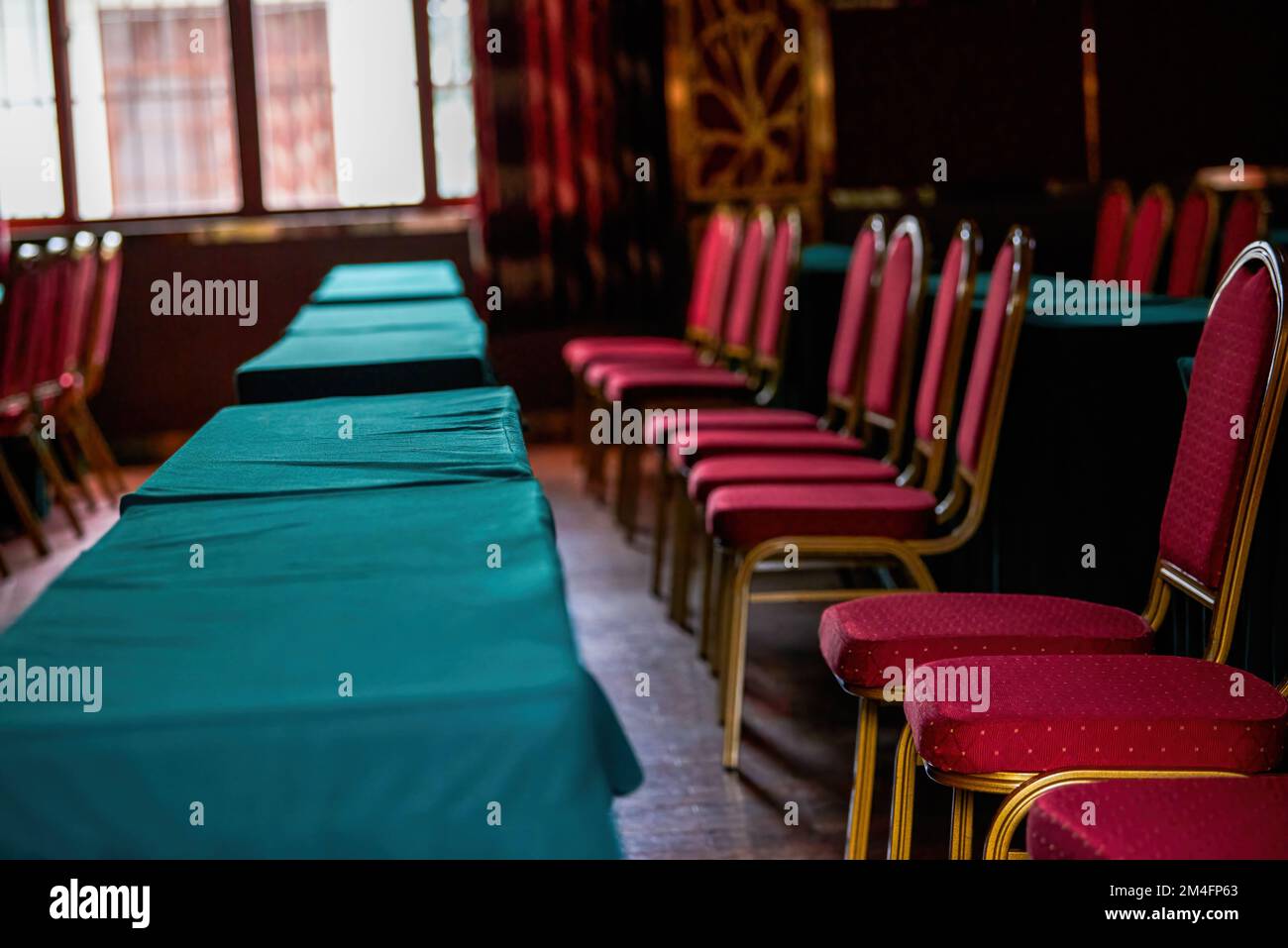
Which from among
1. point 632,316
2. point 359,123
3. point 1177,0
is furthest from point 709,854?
point 1177,0

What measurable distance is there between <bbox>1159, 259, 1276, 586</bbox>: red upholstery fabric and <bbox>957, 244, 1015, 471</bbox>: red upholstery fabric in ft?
2.07

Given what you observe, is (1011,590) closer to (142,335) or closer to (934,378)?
(934,378)

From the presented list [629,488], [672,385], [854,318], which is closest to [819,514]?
[854,318]

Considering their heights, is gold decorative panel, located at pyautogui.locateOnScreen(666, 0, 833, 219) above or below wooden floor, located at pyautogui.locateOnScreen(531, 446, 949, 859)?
above

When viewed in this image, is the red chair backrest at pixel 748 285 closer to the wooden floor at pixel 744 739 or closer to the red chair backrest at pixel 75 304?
the wooden floor at pixel 744 739

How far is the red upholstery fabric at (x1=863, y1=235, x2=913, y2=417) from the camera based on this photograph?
3316mm

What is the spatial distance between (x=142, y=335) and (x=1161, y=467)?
211 inches

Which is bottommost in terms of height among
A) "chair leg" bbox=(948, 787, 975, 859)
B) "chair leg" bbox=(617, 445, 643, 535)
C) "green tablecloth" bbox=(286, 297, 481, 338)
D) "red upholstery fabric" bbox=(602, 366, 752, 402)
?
"chair leg" bbox=(617, 445, 643, 535)

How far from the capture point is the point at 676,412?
416cm

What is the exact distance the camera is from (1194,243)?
5.22 metres

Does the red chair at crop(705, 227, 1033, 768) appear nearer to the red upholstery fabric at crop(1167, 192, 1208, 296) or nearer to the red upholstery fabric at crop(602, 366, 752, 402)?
the red upholstery fabric at crop(602, 366, 752, 402)

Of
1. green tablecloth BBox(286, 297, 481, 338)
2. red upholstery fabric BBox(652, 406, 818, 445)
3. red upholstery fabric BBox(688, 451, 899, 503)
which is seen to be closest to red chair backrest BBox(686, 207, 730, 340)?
red upholstery fabric BBox(652, 406, 818, 445)

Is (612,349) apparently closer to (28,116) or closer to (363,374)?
(363,374)

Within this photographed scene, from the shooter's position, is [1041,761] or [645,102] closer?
[1041,761]
